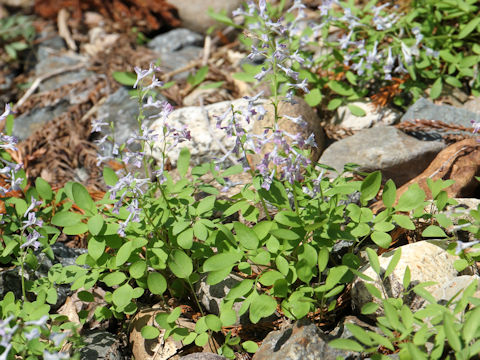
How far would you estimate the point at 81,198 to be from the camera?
306 cm

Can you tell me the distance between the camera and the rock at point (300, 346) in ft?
8.47

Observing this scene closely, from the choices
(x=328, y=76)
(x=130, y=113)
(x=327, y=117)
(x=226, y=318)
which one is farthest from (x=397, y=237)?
(x=130, y=113)

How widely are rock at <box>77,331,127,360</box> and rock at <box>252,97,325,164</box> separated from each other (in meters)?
1.78

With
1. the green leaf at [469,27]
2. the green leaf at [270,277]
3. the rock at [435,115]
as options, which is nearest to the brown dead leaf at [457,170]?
the rock at [435,115]

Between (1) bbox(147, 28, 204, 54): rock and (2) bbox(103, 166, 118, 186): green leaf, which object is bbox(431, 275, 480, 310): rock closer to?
(2) bbox(103, 166, 118, 186): green leaf

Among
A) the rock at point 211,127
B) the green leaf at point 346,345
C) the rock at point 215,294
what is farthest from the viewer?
the rock at point 211,127

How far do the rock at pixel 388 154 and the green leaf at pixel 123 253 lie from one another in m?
1.85

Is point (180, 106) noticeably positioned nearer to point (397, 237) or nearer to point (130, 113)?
point (130, 113)

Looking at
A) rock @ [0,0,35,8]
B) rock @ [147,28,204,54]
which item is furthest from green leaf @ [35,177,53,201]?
rock @ [0,0,35,8]

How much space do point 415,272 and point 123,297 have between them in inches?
66.8

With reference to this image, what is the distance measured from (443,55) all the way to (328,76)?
1.08 metres

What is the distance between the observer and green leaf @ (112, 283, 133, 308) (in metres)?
2.89

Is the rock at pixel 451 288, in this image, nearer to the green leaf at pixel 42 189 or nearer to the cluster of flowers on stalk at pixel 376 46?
the cluster of flowers on stalk at pixel 376 46

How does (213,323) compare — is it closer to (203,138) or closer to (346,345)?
(346,345)
